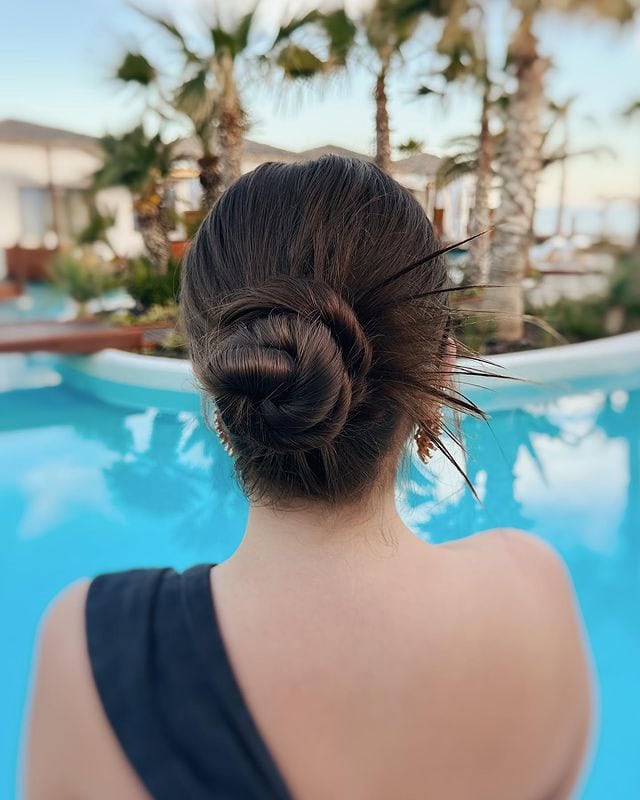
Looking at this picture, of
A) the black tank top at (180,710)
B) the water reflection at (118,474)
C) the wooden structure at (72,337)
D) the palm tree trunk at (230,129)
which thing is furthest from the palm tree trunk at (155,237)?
the black tank top at (180,710)

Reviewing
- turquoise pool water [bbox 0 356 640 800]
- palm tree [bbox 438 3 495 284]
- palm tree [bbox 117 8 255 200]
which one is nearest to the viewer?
turquoise pool water [bbox 0 356 640 800]

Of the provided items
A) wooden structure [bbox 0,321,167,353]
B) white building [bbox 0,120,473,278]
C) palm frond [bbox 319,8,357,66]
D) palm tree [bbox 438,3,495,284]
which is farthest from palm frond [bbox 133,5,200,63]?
white building [bbox 0,120,473,278]

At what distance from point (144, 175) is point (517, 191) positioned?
4552 millimetres

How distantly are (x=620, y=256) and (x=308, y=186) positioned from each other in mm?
7671

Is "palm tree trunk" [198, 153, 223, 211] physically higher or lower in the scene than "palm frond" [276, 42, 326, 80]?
lower

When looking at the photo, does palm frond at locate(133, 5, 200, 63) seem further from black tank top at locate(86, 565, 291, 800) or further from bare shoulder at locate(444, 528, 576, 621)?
black tank top at locate(86, 565, 291, 800)

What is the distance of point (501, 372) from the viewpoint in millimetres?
5625

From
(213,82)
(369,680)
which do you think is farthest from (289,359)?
(213,82)

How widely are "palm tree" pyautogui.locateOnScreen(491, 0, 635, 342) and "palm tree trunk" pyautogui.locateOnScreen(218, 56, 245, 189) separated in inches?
118

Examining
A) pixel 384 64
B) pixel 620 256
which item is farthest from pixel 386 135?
pixel 620 256

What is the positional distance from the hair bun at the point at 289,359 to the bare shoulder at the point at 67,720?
258mm

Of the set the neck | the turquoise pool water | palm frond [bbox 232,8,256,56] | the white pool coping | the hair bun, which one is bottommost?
the turquoise pool water

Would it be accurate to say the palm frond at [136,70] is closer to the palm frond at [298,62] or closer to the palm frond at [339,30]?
the palm frond at [298,62]

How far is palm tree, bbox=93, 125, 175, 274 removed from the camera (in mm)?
8211
